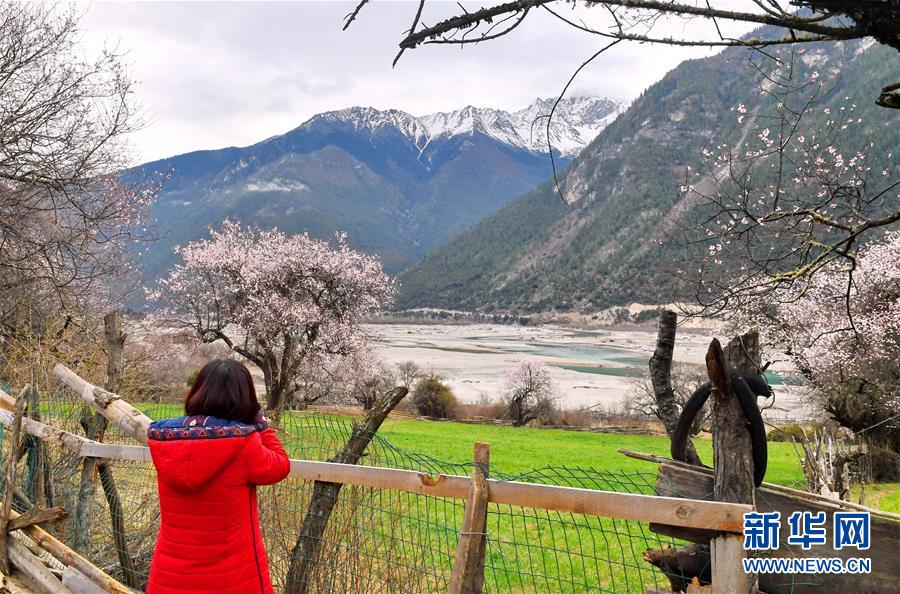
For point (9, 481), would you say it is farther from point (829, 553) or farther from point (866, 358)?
point (866, 358)

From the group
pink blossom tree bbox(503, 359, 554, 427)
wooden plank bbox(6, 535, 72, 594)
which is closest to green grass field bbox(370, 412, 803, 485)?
pink blossom tree bbox(503, 359, 554, 427)

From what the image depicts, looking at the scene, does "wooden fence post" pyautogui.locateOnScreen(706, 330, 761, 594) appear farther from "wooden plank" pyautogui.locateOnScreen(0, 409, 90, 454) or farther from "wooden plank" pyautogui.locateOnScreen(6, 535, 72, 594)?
"wooden plank" pyautogui.locateOnScreen(0, 409, 90, 454)

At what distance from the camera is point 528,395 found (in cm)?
3631

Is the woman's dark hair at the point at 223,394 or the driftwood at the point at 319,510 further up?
the woman's dark hair at the point at 223,394

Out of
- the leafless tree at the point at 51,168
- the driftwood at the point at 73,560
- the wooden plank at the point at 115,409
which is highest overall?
the leafless tree at the point at 51,168

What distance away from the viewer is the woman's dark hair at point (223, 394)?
248 cm

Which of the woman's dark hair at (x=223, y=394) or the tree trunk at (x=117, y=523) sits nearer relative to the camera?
the woman's dark hair at (x=223, y=394)

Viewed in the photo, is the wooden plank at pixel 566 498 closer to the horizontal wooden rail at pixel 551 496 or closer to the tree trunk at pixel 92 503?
the horizontal wooden rail at pixel 551 496

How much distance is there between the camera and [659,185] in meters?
146

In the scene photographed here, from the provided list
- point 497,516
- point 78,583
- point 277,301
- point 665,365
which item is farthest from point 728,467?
point 277,301

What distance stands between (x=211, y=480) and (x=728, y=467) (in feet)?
6.82

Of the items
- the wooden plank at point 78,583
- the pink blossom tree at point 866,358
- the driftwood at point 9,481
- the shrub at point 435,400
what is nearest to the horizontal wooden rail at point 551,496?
the wooden plank at point 78,583

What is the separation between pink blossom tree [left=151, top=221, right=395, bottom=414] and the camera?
75.8ft

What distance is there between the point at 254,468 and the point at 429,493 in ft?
2.77
